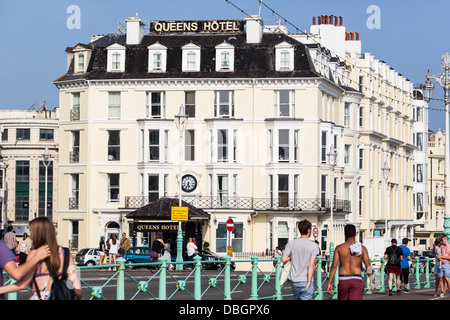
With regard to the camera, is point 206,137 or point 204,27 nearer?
point 206,137

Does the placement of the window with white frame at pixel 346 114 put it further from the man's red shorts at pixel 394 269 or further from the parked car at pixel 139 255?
the man's red shorts at pixel 394 269

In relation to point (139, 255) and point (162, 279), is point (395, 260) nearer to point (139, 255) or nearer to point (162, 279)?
point (162, 279)

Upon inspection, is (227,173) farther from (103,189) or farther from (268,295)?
(268,295)

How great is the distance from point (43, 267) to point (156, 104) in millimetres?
54403

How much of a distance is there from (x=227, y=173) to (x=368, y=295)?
35.2 m

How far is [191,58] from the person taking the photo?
65.9 metres

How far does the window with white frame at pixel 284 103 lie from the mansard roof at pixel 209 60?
3.72ft

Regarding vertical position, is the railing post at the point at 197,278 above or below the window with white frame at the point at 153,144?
below

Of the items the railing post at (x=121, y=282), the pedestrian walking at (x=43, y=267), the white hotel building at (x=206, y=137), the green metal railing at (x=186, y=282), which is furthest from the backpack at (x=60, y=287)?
the white hotel building at (x=206, y=137)

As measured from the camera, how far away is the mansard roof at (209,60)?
65125mm

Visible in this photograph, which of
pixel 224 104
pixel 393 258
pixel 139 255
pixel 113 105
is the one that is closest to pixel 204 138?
pixel 224 104

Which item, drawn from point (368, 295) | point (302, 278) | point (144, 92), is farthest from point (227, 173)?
point (302, 278)

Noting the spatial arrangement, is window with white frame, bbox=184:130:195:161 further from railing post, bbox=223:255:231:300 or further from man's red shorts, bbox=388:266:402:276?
railing post, bbox=223:255:231:300

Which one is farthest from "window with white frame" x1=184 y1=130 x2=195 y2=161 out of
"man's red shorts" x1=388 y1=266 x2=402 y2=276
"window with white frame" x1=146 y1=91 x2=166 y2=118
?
"man's red shorts" x1=388 y1=266 x2=402 y2=276
